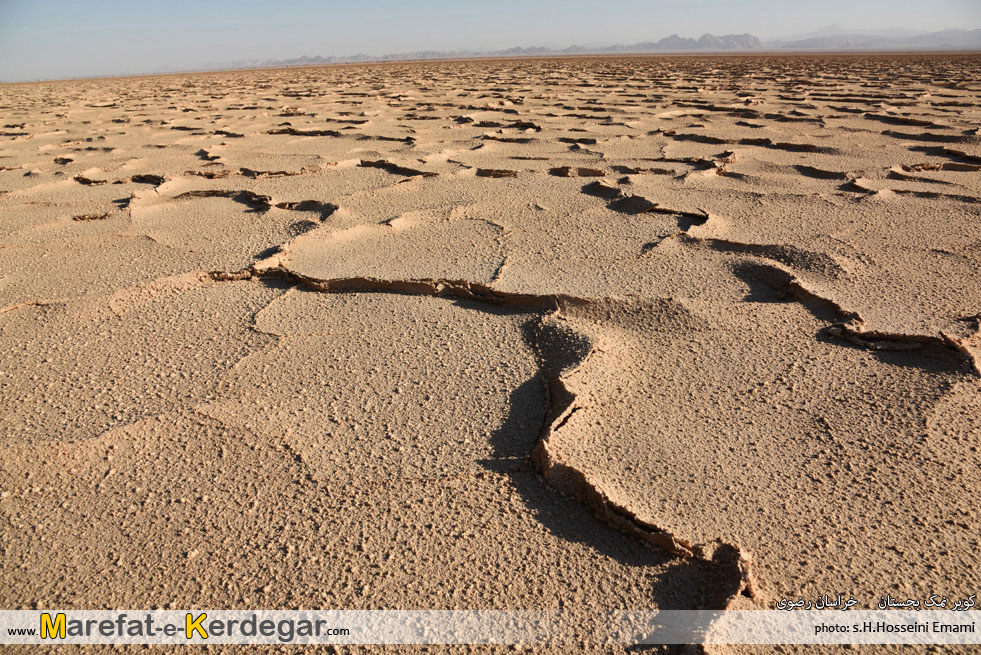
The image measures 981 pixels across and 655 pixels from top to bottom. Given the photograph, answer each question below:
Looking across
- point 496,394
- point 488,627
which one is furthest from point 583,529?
point 496,394

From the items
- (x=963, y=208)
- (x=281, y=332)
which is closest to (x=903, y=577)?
(x=281, y=332)

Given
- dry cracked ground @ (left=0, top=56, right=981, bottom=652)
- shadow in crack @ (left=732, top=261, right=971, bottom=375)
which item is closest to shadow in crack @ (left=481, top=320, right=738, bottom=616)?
dry cracked ground @ (left=0, top=56, right=981, bottom=652)

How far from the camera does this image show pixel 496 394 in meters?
1.37

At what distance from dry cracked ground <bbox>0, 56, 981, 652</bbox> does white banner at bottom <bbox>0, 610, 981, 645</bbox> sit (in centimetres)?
3

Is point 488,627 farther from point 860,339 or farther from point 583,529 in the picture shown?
point 860,339

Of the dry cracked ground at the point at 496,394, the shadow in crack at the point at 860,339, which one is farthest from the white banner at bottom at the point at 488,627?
the shadow in crack at the point at 860,339

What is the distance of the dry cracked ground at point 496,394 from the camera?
0.95 metres

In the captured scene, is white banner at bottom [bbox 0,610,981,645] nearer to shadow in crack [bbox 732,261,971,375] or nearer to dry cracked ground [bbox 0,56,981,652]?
dry cracked ground [bbox 0,56,981,652]

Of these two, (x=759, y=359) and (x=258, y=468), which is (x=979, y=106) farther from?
(x=258, y=468)

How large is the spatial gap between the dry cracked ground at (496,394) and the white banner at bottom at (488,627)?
0.08 ft

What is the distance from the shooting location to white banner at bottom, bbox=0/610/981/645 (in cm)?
83

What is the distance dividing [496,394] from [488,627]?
1.88 feet

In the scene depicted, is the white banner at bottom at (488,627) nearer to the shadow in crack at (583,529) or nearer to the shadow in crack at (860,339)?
the shadow in crack at (583,529)

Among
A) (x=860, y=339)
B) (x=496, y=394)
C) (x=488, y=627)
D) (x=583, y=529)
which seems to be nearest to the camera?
(x=488, y=627)
